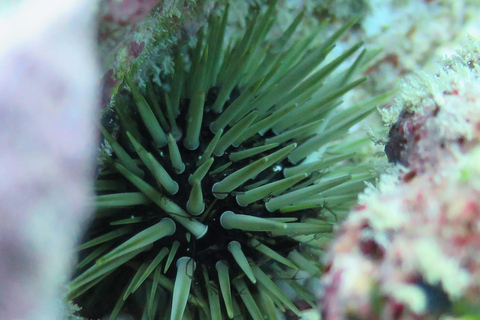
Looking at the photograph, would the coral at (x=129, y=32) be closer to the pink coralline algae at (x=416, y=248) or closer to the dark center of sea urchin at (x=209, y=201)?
the dark center of sea urchin at (x=209, y=201)

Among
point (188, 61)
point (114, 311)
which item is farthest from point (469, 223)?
point (188, 61)

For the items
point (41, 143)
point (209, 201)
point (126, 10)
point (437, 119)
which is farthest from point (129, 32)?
point (437, 119)

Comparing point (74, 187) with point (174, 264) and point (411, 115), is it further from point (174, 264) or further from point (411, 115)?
point (411, 115)

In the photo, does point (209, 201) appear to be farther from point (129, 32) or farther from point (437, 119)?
point (437, 119)

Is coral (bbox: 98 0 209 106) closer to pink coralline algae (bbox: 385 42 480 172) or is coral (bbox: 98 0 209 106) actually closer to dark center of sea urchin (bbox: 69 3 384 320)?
dark center of sea urchin (bbox: 69 3 384 320)

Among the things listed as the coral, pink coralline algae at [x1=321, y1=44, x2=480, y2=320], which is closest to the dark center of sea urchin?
the coral

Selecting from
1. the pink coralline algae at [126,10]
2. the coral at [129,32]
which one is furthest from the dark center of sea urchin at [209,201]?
the pink coralline algae at [126,10]
